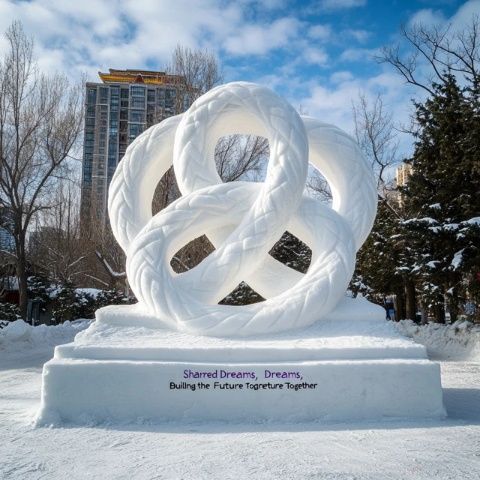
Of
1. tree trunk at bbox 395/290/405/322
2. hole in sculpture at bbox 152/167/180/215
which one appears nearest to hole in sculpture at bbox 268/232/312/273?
tree trunk at bbox 395/290/405/322

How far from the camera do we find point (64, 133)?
17938 millimetres

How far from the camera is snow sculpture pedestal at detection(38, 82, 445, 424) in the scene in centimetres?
502

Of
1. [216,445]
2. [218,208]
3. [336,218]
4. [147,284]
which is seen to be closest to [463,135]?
[336,218]

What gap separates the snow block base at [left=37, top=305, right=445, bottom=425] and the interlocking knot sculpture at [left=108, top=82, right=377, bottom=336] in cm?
59

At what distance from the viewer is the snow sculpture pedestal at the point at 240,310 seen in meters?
5.02

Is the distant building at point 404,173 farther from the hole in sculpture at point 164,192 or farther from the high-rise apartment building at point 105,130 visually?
the high-rise apartment building at point 105,130

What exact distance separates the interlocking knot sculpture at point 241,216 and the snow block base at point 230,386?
1.93 ft

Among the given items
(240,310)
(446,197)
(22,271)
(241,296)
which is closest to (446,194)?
(446,197)

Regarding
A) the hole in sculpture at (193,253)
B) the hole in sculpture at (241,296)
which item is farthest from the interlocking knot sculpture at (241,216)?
the hole in sculpture at (241,296)

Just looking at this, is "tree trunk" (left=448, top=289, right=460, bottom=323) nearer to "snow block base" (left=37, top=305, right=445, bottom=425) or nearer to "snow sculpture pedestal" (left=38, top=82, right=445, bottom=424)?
"snow sculpture pedestal" (left=38, top=82, right=445, bottom=424)

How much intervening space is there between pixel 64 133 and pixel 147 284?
13937mm

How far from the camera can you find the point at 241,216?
20.8 ft

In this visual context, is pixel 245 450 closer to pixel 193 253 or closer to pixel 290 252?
pixel 193 253

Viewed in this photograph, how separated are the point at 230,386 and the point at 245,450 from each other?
3.20 feet
